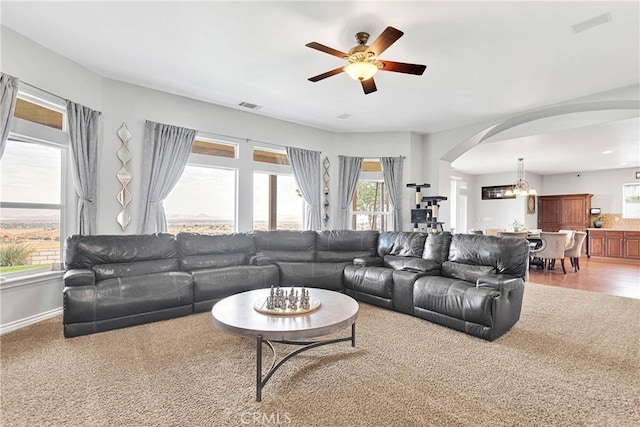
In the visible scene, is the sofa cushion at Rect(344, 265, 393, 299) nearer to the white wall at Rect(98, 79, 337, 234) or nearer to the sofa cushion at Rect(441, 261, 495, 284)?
the sofa cushion at Rect(441, 261, 495, 284)

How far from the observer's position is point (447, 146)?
244 inches

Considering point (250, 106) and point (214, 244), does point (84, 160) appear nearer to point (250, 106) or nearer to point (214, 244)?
point (214, 244)

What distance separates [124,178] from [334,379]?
12.6ft

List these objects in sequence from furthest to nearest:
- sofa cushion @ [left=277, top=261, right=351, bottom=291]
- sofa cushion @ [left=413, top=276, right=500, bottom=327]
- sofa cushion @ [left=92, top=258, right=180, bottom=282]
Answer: sofa cushion @ [left=277, top=261, right=351, bottom=291] → sofa cushion @ [left=92, top=258, right=180, bottom=282] → sofa cushion @ [left=413, top=276, right=500, bottom=327]

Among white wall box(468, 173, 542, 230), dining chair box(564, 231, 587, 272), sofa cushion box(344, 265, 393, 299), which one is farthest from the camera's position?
white wall box(468, 173, 542, 230)

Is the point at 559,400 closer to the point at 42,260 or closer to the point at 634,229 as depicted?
the point at 42,260

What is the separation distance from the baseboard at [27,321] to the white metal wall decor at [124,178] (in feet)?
3.99

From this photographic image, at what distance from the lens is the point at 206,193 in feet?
16.8

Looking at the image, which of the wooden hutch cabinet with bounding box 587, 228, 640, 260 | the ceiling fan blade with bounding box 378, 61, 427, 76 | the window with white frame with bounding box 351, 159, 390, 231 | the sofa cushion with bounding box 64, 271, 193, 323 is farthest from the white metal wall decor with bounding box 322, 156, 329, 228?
the wooden hutch cabinet with bounding box 587, 228, 640, 260

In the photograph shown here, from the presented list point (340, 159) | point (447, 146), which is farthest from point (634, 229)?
point (340, 159)

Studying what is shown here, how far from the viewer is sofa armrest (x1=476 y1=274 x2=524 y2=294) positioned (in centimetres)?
306

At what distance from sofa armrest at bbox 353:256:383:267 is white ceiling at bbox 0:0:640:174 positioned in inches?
95.3

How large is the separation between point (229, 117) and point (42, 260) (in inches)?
126

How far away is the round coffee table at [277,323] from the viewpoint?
2.04 m
